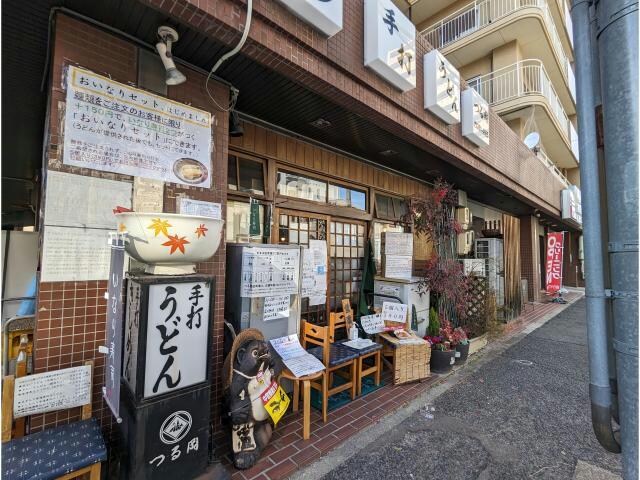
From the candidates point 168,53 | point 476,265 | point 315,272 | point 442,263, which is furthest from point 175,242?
point 476,265

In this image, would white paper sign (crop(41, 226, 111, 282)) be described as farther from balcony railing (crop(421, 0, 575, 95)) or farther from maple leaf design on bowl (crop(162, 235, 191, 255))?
balcony railing (crop(421, 0, 575, 95))

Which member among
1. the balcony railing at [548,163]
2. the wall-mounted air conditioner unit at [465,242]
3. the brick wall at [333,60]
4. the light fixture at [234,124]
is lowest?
the wall-mounted air conditioner unit at [465,242]

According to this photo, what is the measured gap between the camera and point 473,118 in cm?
557

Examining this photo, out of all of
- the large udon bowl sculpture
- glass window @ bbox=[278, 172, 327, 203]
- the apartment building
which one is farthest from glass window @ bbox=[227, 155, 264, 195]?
the apartment building

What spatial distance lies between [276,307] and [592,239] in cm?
331

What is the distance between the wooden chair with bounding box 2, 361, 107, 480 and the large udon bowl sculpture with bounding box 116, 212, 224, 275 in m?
1.08

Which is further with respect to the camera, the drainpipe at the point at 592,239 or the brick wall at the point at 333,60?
the brick wall at the point at 333,60

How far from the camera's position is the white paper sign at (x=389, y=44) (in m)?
3.54

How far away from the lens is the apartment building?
1042 cm

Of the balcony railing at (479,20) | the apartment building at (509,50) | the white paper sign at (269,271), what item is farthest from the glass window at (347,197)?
the balcony railing at (479,20)

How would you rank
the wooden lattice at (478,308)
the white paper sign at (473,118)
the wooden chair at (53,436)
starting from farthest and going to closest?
the wooden lattice at (478,308) < the white paper sign at (473,118) < the wooden chair at (53,436)

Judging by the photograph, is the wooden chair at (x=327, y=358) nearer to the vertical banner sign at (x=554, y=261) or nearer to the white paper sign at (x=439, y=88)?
the white paper sign at (x=439, y=88)

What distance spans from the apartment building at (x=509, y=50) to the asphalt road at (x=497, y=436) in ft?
30.4

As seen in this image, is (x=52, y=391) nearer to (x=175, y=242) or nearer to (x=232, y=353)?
(x=232, y=353)
